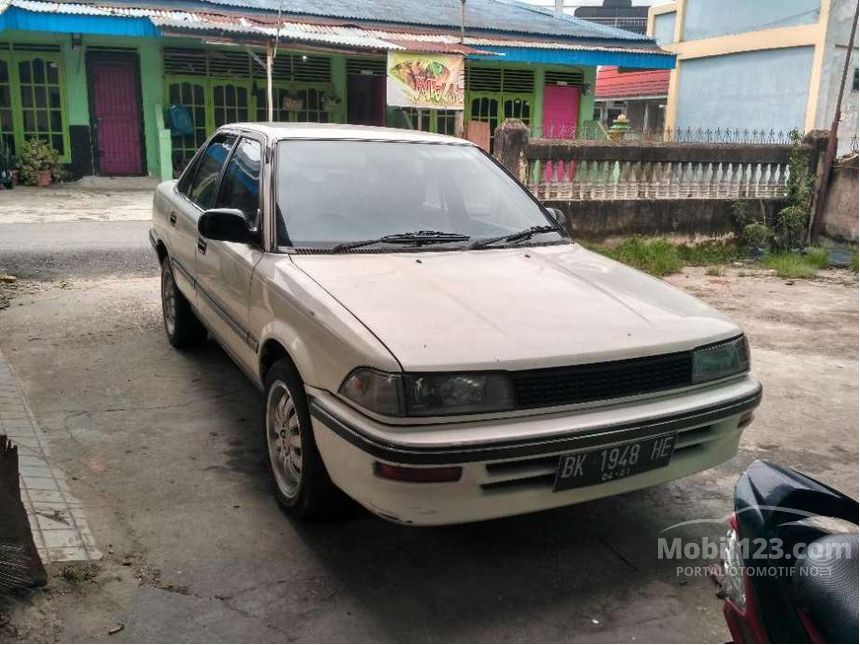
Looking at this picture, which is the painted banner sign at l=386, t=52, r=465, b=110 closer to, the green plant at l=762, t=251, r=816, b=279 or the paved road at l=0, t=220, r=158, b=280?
the paved road at l=0, t=220, r=158, b=280

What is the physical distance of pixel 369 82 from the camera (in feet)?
61.0

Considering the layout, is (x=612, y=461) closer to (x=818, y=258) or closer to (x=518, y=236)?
(x=518, y=236)

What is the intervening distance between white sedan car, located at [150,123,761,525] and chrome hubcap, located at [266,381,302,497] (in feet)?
0.03

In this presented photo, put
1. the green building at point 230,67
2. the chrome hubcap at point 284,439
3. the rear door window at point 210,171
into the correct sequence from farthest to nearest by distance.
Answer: the green building at point 230,67, the rear door window at point 210,171, the chrome hubcap at point 284,439

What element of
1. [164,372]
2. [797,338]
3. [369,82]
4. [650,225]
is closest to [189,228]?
[164,372]

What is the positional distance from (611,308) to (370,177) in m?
1.47

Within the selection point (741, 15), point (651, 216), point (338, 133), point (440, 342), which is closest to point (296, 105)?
point (651, 216)

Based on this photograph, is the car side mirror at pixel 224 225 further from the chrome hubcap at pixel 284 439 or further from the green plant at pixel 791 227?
the green plant at pixel 791 227

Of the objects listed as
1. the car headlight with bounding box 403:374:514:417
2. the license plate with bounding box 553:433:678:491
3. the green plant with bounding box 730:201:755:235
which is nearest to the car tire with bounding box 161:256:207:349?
the car headlight with bounding box 403:374:514:417

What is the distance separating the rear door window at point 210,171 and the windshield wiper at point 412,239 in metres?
1.34

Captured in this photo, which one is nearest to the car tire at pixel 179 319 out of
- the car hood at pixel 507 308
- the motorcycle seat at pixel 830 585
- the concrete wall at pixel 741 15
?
the car hood at pixel 507 308

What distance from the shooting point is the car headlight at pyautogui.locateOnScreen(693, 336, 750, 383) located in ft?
9.65

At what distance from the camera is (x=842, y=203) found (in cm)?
1004

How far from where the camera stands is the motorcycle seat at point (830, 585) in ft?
4.69
